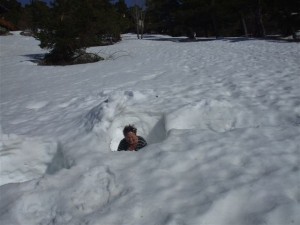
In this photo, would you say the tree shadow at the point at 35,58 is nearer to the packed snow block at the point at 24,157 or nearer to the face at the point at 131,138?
the packed snow block at the point at 24,157

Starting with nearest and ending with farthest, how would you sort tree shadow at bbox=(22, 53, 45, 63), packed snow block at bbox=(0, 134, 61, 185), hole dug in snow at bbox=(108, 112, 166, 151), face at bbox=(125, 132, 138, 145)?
packed snow block at bbox=(0, 134, 61, 185) → face at bbox=(125, 132, 138, 145) → hole dug in snow at bbox=(108, 112, 166, 151) → tree shadow at bbox=(22, 53, 45, 63)

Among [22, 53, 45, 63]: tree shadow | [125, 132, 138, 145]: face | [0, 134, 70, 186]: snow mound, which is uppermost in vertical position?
[125, 132, 138, 145]: face

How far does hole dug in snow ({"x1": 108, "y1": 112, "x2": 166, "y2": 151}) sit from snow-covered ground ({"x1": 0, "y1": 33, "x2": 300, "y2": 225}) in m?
0.02

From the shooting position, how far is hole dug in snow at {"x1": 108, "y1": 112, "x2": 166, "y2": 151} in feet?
20.0

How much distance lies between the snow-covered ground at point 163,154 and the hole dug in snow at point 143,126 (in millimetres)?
21

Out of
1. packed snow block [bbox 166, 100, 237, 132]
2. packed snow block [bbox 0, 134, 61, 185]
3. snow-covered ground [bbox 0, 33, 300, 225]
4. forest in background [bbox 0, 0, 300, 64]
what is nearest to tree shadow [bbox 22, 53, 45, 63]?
forest in background [bbox 0, 0, 300, 64]

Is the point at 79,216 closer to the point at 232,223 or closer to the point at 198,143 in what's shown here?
the point at 232,223

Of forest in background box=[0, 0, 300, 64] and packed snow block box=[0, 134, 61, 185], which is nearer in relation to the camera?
packed snow block box=[0, 134, 61, 185]

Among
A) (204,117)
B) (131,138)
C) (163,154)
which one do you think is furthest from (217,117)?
(163,154)

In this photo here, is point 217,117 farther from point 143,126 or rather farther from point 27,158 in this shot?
point 27,158

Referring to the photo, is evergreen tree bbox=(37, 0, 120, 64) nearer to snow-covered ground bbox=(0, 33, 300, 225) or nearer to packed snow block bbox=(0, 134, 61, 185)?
snow-covered ground bbox=(0, 33, 300, 225)

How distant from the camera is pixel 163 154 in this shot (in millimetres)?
4066

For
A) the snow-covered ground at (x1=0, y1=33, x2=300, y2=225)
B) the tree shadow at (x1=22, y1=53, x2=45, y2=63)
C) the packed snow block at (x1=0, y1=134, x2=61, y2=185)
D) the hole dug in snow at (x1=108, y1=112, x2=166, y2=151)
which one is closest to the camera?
the snow-covered ground at (x1=0, y1=33, x2=300, y2=225)

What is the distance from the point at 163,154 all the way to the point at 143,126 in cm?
234
